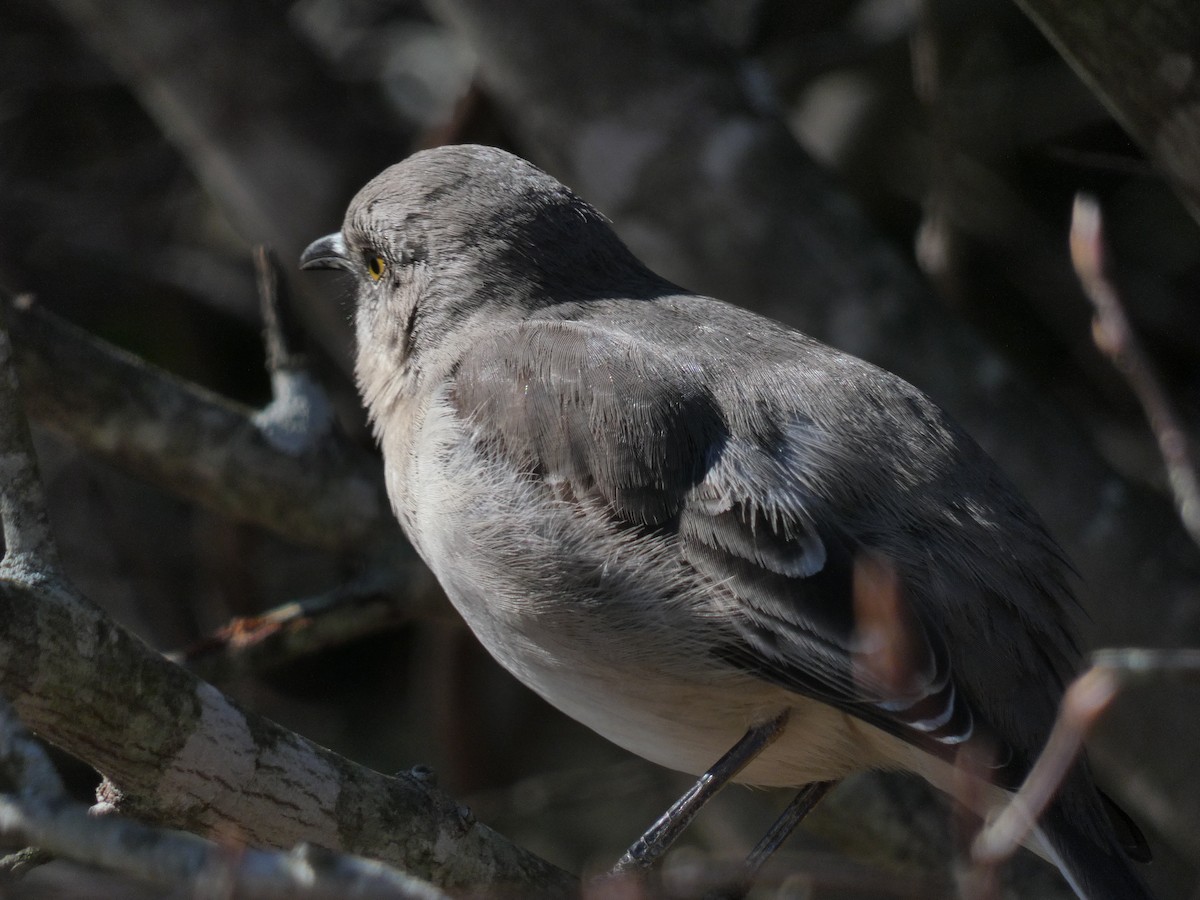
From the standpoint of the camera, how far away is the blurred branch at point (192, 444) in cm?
379

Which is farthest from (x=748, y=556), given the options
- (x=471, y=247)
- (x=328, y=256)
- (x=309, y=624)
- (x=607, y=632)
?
(x=328, y=256)

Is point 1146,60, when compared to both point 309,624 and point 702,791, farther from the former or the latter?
point 309,624

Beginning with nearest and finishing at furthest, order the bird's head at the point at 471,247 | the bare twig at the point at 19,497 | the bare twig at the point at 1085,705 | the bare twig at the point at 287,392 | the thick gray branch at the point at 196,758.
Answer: the bare twig at the point at 1085,705
the thick gray branch at the point at 196,758
the bare twig at the point at 19,497
the bird's head at the point at 471,247
the bare twig at the point at 287,392

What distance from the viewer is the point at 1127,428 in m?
5.60

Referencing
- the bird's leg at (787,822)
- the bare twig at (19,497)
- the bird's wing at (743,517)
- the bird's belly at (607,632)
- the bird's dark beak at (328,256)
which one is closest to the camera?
the bare twig at (19,497)

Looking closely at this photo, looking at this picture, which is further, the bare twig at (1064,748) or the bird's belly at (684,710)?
the bird's belly at (684,710)

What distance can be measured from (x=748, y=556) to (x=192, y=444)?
1984mm

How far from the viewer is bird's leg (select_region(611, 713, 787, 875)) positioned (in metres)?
2.94

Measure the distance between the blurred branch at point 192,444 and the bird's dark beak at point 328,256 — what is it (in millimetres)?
525

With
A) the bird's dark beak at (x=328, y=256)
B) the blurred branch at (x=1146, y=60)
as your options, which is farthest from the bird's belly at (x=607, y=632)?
the blurred branch at (x=1146, y=60)

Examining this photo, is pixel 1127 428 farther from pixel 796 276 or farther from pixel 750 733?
pixel 750 733

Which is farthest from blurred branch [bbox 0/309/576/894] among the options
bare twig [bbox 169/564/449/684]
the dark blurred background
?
the dark blurred background

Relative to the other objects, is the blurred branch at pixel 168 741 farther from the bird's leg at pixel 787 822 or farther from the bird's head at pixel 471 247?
the bird's head at pixel 471 247

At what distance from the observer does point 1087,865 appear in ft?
8.78
